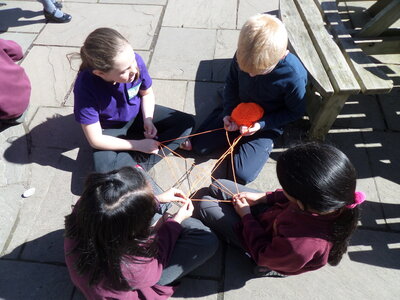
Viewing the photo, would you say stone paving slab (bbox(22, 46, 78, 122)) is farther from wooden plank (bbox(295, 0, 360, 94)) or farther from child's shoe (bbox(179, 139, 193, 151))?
wooden plank (bbox(295, 0, 360, 94))

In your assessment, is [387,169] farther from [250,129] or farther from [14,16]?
[14,16]

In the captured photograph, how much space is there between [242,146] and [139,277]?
1146 mm

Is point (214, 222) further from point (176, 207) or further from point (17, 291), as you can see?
point (17, 291)

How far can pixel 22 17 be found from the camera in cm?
322

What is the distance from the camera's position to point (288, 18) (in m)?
2.36

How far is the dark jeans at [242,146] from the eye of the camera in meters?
2.12

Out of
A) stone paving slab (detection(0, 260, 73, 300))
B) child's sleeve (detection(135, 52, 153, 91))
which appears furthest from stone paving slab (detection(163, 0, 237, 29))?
stone paving slab (detection(0, 260, 73, 300))

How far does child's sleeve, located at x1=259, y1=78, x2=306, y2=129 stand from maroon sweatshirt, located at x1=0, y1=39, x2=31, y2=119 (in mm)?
1746

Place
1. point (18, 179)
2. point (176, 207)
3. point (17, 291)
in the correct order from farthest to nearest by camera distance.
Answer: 1. point (18, 179)
2. point (176, 207)
3. point (17, 291)

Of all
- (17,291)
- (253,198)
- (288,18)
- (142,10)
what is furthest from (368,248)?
(142,10)

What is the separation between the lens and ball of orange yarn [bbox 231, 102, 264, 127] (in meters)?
2.06

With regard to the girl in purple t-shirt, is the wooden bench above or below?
above

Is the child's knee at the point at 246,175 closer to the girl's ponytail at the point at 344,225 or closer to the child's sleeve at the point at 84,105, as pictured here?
the girl's ponytail at the point at 344,225

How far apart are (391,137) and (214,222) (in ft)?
4.97
